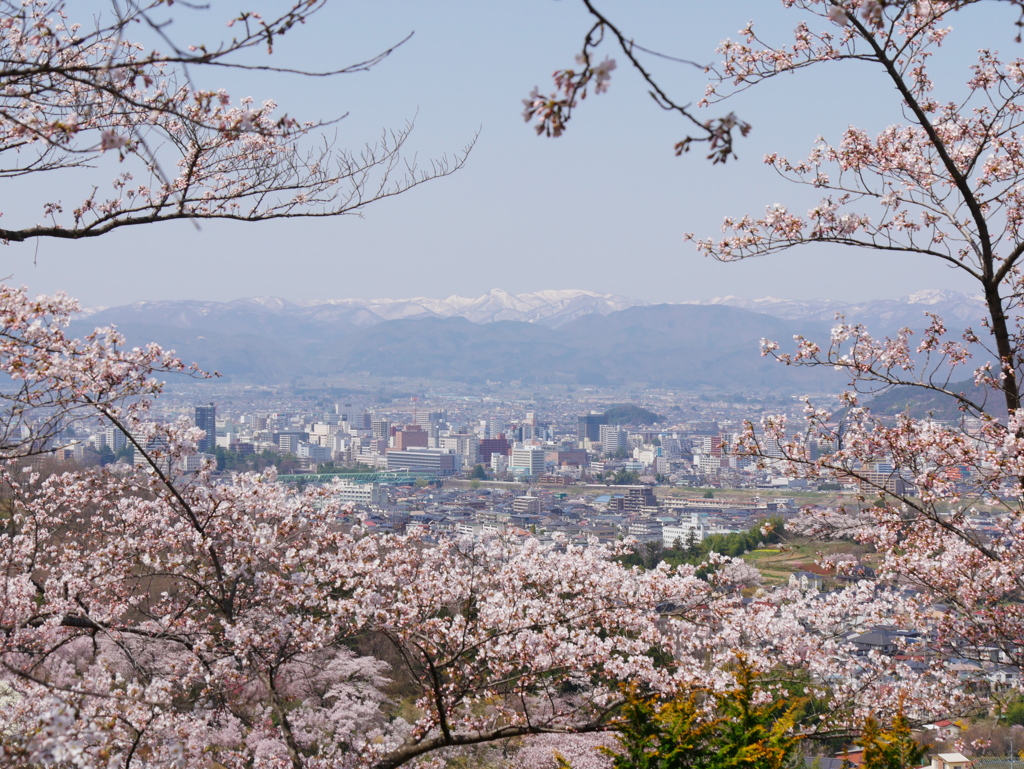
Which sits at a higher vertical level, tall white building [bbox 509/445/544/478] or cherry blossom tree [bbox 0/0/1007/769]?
cherry blossom tree [bbox 0/0/1007/769]

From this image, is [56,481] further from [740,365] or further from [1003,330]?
[740,365]

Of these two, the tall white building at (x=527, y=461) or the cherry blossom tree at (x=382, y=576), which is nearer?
the cherry blossom tree at (x=382, y=576)

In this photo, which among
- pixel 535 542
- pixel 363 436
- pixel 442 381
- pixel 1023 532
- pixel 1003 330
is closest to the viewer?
pixel 1023 532

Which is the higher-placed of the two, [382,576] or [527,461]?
[382,576]

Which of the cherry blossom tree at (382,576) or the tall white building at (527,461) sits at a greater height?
the cherry blossom tree at (382,576)

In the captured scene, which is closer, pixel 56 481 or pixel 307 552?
pixel 307 552

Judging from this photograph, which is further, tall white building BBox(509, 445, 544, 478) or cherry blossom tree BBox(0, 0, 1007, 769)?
tall white building BBox(509, 445, 544, 478)

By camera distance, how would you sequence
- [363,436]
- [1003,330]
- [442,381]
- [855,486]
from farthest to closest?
[442,381]
[363,436]
[855,486]
[1003,330]

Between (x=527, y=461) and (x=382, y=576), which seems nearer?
(x=382, y=576)

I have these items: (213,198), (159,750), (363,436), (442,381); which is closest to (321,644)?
(159,750)

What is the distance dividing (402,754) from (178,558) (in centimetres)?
147

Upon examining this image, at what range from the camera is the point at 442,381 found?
572 feet

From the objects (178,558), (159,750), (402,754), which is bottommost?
(402,754)

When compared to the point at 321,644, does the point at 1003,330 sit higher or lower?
higher
